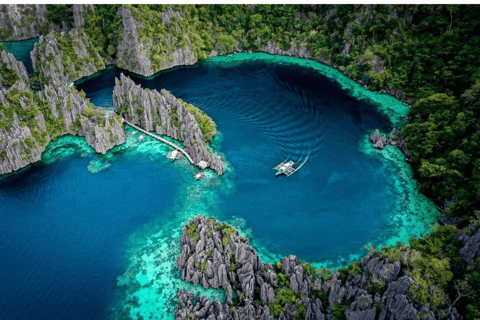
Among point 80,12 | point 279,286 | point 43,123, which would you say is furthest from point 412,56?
point 80,12

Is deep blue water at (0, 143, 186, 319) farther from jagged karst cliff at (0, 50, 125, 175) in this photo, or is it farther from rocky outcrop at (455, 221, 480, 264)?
rocky outcrop at (455, 221, 480, 264)

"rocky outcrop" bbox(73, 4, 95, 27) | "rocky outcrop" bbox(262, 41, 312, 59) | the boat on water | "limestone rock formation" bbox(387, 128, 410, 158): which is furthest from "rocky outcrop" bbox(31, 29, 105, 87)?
"limestone rock formation" bbox(387, 128, 410, 158)

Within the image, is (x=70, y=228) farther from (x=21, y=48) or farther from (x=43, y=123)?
(x=21, y=48)

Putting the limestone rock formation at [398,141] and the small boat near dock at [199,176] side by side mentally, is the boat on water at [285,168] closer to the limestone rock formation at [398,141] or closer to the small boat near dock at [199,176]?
the small boat near dock at [199,176]

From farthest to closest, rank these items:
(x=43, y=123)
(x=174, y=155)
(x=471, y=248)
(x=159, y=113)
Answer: (x=159, y=113) → (x=43, y=123) → (x=174, y=155) → (x=471, y=248)

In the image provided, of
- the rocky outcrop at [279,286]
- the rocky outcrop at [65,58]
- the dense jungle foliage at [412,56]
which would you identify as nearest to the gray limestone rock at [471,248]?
the dense jungle foliage at [412,56]

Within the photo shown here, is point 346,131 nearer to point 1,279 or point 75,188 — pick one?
point 75,188
